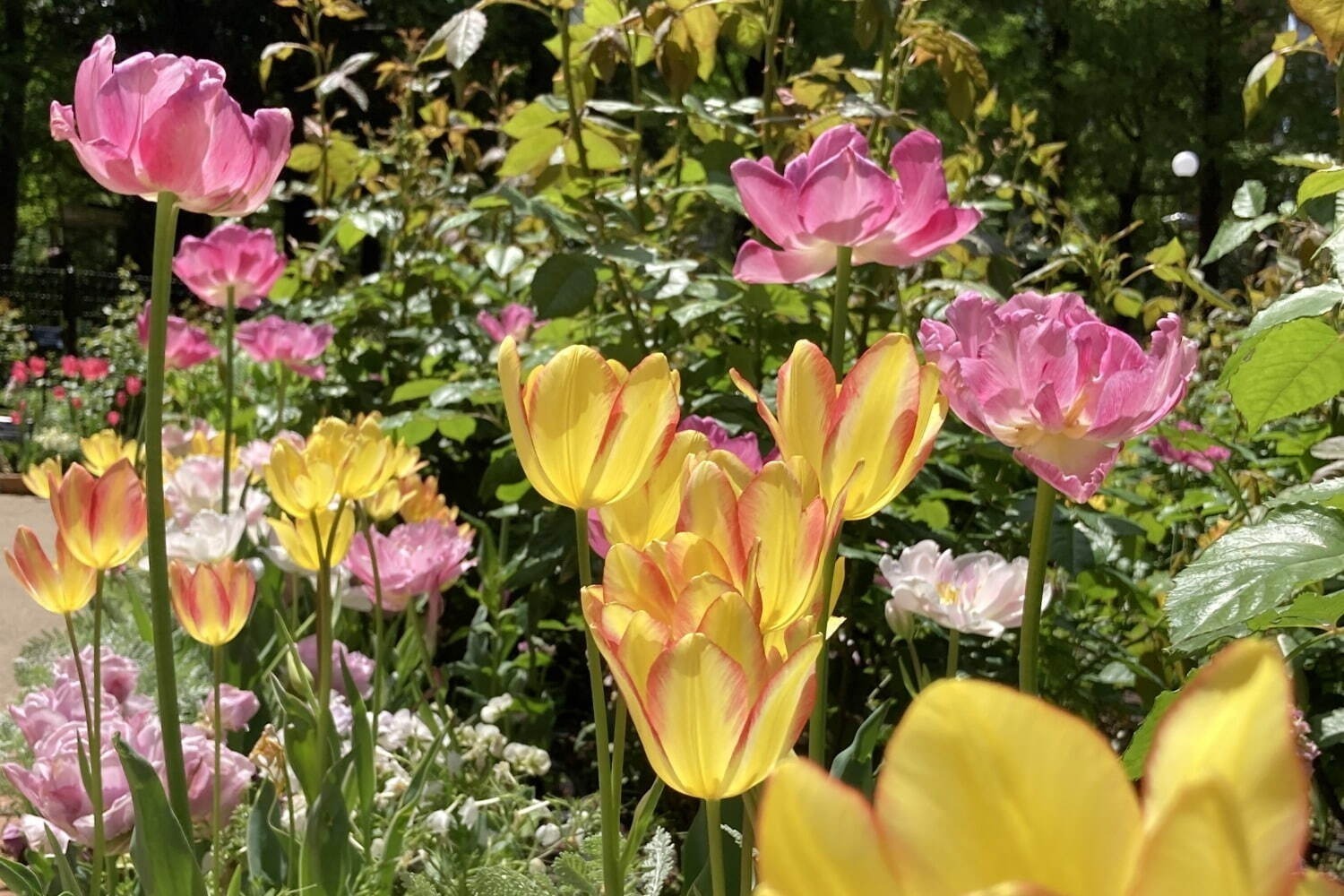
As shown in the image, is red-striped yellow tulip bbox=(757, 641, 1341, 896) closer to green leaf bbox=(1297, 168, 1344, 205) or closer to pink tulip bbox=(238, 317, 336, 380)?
green leaf bbox=(1297, 168, 1344, 205)

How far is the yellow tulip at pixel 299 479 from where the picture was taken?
3.93ft

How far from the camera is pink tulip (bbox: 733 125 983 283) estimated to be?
1012 millimetres

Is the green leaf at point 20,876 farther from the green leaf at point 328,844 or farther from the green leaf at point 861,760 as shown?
the green leaf at point 861,760

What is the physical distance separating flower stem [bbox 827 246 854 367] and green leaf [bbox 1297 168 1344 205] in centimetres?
35

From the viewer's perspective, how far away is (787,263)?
111 cm

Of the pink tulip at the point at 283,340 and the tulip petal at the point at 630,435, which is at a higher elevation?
the tulip petal at the point at 630,435

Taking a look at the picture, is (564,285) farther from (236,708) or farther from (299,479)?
(299,479)

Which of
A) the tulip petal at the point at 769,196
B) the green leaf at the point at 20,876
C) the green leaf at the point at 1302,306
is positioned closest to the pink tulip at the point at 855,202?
the tulip petal at the point at 769,196

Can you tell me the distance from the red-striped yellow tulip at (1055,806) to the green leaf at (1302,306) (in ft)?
2.55

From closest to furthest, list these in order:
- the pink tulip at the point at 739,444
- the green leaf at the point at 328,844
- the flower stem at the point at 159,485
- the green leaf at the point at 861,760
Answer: the flower stem at the point at 159,485 < the green leaf at the point at 861,760 < the green leaf at the point at 328,844 < the pink tulip at the point at 739,444

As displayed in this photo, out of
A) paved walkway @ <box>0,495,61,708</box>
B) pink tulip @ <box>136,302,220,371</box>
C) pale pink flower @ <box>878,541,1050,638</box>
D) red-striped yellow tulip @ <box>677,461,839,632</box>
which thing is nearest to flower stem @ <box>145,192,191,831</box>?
red-striped yellow tulip @ <box>677,461,839,632</box>

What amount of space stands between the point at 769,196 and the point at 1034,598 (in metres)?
0.45

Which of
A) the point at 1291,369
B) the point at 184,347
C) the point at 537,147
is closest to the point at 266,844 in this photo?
the point at 1291,369

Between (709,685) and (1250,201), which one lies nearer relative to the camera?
(709,685)
